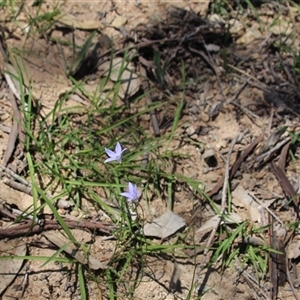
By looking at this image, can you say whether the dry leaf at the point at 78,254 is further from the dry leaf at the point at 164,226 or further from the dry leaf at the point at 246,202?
the dry leaf at the point at 246,202

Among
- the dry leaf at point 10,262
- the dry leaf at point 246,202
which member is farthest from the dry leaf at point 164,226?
the dry leaf at point 10,262

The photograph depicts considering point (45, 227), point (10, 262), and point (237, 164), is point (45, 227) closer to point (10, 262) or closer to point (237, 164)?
point (10, 262)

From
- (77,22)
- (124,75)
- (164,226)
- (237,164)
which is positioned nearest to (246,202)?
(237,164)

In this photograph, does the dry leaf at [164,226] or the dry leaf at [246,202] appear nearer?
the dry leaf at [164,226]

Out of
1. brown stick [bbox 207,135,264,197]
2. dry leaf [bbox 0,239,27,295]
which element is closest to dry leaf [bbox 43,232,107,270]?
dry leaf [bbox 0,239,27,295]

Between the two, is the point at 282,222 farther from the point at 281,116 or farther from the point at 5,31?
the point at 5,31

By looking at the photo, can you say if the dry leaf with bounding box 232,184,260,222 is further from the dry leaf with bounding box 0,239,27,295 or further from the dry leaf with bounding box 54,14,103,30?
the dry leaf with bounding box 54,14,103,30
